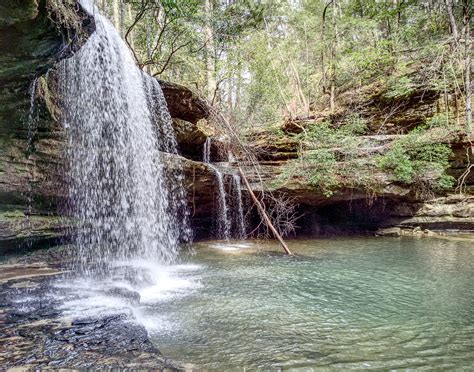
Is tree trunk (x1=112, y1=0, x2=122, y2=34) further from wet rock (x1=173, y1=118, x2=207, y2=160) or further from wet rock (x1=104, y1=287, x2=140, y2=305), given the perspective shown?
wet rock (x1=104, y1=287, x2=140, y2=305)

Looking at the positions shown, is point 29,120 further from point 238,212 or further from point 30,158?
point 238,212

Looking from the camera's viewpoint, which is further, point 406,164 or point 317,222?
point 317,222

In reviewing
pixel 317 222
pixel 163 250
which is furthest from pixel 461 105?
pixel 163 250

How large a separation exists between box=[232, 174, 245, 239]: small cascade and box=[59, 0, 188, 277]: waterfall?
8.52ft

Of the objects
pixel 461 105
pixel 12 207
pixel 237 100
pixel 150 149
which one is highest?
pixel 237 100

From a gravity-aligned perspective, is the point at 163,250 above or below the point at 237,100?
below

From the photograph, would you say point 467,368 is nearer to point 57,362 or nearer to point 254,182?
point 57,362

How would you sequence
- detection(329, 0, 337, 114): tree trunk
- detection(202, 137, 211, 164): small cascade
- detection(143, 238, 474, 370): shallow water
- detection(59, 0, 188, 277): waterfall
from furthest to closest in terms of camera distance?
detection(329, 0, 337, 114): tree trunk → detection(202, 137, 211, 164): small cascade → detection(59, 0, 188, 277): waterfall → detection(143, 238, 474, 370): shallow water

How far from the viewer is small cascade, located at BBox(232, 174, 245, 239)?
Result: 1160 centimetres

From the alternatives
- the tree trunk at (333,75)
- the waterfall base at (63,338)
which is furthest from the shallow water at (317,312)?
the tree trunk at (333,75)

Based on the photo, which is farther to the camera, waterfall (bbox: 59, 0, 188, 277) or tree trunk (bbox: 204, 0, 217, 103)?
tree trunk (bbox: 204, 0, 217, 103)

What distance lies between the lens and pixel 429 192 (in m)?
11.6

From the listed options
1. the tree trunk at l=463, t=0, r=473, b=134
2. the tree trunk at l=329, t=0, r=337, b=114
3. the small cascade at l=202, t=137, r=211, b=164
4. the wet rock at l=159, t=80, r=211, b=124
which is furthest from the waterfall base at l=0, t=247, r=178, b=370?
the tree trunk at l=329, t=0, r=337, b=114

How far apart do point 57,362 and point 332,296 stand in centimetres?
393
